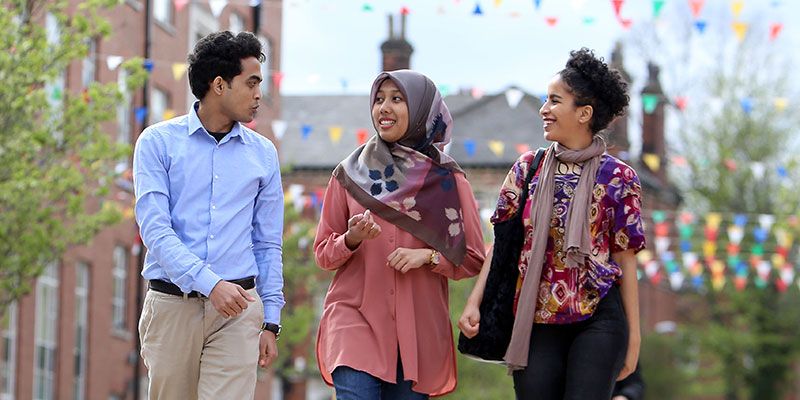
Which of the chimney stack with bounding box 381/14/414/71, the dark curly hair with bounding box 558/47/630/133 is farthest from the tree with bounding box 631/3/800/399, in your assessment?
the dark curly hair with bounding box 558/47/630/133

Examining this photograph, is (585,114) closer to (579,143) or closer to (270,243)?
(579,143)

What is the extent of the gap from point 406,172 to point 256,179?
0.84 meters

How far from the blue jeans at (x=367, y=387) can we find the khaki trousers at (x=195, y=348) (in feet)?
2.12

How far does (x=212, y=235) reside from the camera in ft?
24.3

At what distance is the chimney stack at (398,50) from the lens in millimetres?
54688

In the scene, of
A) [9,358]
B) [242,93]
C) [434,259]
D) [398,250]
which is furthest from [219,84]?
[9,358]

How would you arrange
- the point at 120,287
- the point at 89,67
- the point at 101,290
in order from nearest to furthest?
the point at 89,67
the point at 101,290
the point at 120,287

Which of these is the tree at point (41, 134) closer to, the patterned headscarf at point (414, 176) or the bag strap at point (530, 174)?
the patterned headscarf at point (414, 176)

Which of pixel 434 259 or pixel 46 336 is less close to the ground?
pixel 434 259

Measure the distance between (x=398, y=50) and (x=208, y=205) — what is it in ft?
158

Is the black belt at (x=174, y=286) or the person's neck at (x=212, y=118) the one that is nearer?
the black belt at (x=174, y=286)

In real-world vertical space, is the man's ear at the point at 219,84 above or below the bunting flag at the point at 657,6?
below

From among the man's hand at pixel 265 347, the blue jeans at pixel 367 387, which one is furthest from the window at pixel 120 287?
the man's hand at pixel 265 347

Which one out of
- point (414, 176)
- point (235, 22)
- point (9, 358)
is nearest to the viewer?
point (414, 176)
